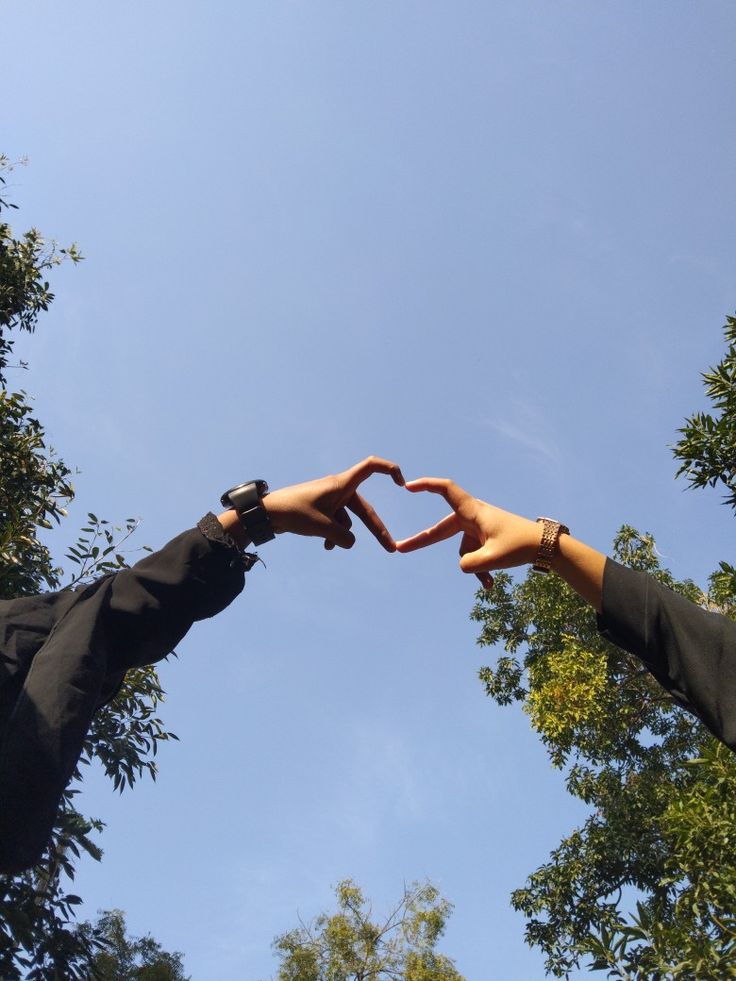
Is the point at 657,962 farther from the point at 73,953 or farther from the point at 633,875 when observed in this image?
the point at 633,875

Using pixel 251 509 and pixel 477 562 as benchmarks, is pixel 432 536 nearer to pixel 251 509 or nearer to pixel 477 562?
pixel 477 562

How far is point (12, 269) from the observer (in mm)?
10688

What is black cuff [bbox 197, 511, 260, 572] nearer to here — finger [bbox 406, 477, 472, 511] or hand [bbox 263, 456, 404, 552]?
hand [bbox 263, 456, 404, 552]

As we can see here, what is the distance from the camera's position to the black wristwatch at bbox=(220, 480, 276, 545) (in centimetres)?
286

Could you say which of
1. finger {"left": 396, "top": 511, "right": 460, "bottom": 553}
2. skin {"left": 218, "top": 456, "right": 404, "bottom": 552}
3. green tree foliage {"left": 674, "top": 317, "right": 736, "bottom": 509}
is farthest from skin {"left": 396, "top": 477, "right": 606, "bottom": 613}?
green tree foliage {"left": 674, "top": 317, "right": 736, "bottom": 509}

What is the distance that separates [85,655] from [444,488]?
1.28 m

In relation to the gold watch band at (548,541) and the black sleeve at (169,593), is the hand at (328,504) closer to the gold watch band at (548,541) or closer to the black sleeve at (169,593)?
the black sleeve at (169,593)

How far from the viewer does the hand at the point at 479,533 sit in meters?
2.76

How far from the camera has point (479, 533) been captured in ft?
9.65

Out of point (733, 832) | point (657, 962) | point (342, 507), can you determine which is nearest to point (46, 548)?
point (342, 507)

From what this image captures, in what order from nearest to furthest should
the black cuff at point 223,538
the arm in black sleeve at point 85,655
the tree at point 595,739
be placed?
the arm in black sleeve at point 85,655
the black cuff at point 223,538
the tree at point 595,739

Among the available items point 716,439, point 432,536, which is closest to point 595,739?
point 716,439

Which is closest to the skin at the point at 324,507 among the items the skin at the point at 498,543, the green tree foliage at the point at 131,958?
the skin at the point at 498,543

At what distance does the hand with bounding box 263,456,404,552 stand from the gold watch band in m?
0.58
